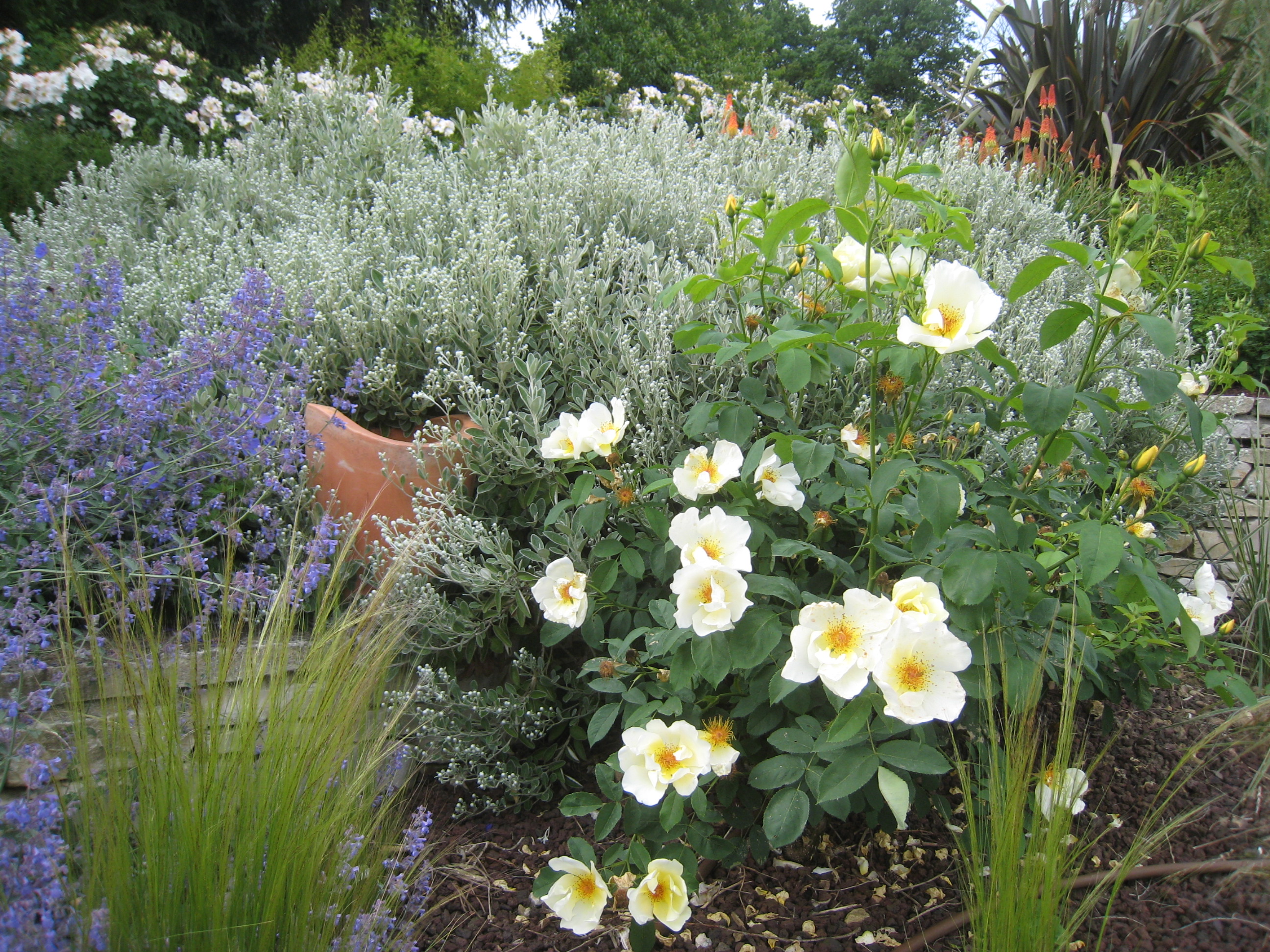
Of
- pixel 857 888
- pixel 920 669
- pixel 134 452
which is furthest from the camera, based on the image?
pixel 134 452

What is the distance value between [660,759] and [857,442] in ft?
2.62

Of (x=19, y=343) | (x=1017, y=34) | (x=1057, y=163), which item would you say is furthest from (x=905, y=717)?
(x=1017, y=34)

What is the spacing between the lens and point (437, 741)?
205cm

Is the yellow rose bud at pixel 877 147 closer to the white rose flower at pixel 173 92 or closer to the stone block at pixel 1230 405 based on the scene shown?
the stone block at pixel 1230 405

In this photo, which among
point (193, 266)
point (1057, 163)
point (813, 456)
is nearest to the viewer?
point (813, 456)

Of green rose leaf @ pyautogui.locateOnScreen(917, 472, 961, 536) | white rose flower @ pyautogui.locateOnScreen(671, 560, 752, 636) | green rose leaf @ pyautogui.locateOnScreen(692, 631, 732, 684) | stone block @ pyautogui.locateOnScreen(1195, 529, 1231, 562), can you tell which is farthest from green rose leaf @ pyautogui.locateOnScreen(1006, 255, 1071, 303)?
stone block @ pyautogui.locateOnScreen(1195, 529, 1231, 562)

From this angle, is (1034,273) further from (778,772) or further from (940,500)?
(778,772)

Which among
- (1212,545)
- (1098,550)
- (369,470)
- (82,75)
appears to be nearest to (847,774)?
(1098,550)

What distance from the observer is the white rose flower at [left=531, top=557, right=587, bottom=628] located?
1665mm

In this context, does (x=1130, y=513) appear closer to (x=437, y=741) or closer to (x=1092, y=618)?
(x=1092, y=618)

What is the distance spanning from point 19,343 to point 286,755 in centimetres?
126

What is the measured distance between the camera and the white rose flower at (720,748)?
144 cm

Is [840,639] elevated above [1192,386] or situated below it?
below

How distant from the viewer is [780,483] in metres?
1.62
